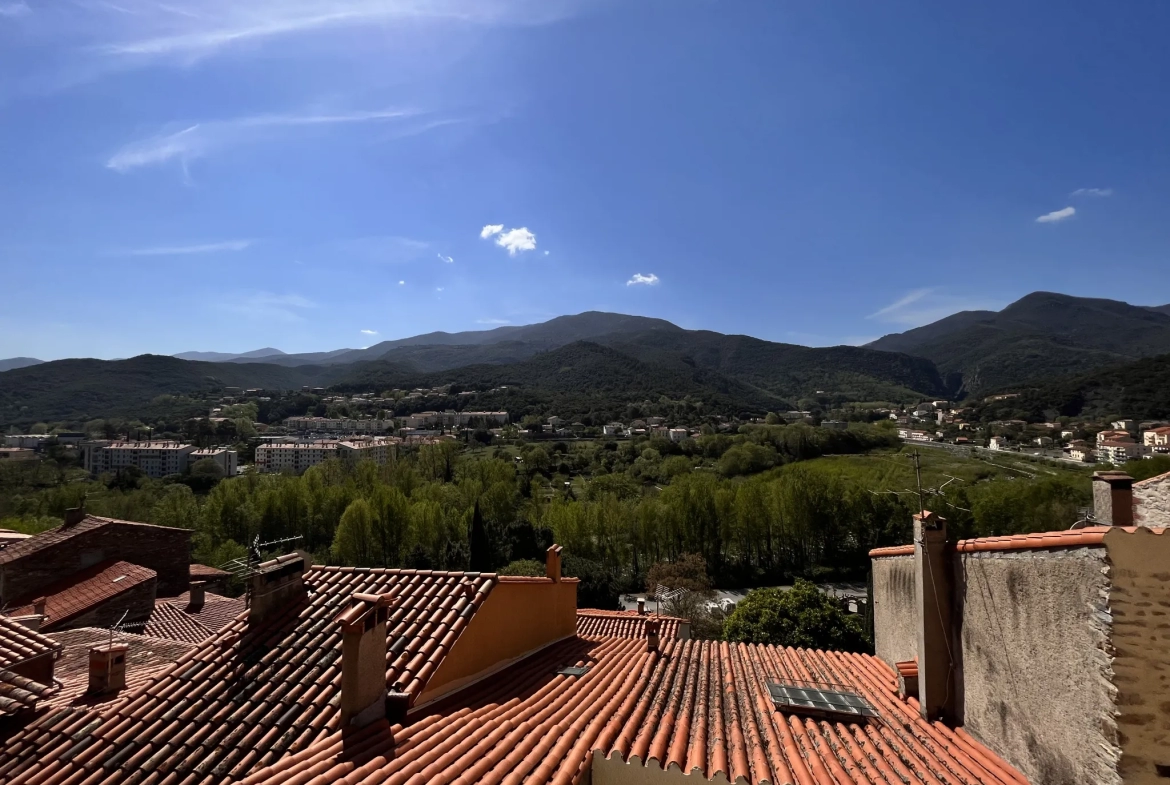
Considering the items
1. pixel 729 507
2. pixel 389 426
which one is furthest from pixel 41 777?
pixel 389 426

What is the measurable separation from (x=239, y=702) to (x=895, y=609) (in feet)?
20.9

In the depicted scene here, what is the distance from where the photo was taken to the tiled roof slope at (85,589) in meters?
12.8

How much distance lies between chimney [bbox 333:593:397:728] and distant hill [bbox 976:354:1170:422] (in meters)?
111

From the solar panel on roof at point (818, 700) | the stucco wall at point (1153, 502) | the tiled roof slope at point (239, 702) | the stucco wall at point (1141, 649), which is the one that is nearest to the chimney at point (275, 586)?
the tiled roof slope at point (239, 702)

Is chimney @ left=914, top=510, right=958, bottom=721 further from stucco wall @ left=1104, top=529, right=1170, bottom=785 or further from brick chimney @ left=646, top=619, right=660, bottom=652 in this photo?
brick chimney @ left=646, top=619, right=660, bottom=652

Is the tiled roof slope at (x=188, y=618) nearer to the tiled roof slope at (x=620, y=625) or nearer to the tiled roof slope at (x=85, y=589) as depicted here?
the tiled roof slope at (x=85, y=589)

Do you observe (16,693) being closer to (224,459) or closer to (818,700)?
(818,700)

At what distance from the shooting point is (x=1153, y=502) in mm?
5184

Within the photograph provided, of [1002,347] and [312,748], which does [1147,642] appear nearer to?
[312,748]

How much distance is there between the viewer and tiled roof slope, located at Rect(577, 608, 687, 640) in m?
13.4

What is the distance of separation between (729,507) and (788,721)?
33.0 m

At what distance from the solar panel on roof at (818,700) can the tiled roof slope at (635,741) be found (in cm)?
8

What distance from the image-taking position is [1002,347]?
7362 inches

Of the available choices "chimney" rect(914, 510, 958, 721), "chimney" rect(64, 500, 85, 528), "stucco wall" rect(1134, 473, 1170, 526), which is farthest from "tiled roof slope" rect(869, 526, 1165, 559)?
"chimney" rect(64, 500, 85, 528)
